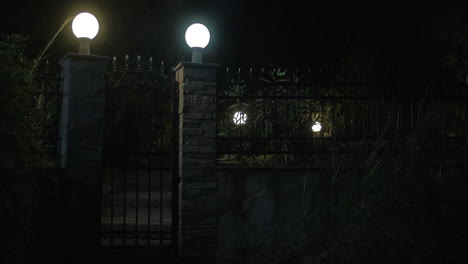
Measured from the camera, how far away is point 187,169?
584cm

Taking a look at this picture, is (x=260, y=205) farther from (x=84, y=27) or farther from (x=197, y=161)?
(x=84, y=27)

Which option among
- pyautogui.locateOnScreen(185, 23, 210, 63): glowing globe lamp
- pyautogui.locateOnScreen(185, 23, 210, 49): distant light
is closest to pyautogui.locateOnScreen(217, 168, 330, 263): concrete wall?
pyautogui.locateOnScreen(185, 23, 210, 63): glowing globe lamp

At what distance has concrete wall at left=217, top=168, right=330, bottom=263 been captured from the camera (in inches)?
232

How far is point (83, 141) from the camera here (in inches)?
227

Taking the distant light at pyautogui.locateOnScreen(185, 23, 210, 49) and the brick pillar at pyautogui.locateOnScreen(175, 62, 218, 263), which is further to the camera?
the distant light at pyautogui.locateOnScreen(185, 23, 210, 49)

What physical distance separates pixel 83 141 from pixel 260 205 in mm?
2195

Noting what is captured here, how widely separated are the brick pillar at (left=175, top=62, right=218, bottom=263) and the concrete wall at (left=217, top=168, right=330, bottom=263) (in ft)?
0.49

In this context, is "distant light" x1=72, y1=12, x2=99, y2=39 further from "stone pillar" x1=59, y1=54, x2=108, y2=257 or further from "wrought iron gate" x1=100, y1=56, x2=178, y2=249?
"wrought iron gate" x1=100, y1=56, x2=178, y2=249

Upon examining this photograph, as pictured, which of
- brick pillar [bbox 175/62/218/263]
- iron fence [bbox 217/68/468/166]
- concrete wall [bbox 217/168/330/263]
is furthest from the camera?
iron fence [bbox 217/68/468/166]

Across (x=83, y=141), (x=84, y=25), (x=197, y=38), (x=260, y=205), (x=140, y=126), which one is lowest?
(x=260, y=205)

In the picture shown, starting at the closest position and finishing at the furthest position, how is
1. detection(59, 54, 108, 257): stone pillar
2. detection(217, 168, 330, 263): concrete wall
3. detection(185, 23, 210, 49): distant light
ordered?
detection(59, 54, 108, 257): stone pillar, detection(217, 168, 330, 263): concrete wall, detection(185, 23, 210, 49): distant light

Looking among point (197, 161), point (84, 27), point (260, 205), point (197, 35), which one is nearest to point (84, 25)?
point (84, 27)

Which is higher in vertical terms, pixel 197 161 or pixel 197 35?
pixel 197 35

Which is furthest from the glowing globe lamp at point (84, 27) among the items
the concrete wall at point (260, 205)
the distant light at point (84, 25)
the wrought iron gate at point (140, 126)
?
the concrete wall at point (260, 205)
